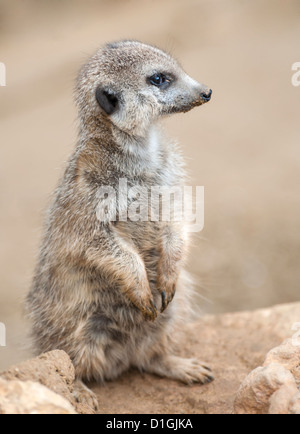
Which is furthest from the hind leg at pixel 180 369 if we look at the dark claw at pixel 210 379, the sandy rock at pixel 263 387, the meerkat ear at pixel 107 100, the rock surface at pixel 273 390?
the meerkat ear at pixel 107 100

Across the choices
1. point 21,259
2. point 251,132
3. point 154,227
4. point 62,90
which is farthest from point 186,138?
point 154,227

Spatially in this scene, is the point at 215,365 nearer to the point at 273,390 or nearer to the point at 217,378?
the point at 217,378

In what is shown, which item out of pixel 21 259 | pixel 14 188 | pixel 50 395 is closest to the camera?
pixel 50 395

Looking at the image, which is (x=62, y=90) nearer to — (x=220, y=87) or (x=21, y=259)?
(x=220, y=87)

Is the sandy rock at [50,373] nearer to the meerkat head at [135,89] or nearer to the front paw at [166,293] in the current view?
the front paw at [166,293]

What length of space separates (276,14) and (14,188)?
617 centimetres

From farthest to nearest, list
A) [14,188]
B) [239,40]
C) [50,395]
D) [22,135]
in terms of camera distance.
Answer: [239,40]
[22,135]
[14,188]
[50,395]

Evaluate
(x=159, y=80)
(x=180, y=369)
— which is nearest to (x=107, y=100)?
(x=159, y=80)

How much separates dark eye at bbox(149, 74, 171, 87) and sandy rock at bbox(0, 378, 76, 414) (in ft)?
6.20

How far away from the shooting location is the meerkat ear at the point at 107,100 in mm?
3336

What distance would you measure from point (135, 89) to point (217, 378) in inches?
66.9

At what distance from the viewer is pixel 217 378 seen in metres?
3.66

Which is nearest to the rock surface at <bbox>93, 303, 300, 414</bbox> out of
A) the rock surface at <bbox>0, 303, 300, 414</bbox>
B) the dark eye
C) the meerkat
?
the rock surface at <bbox>0, 303, 300, 414</bbox>

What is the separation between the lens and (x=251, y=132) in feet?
29.8
